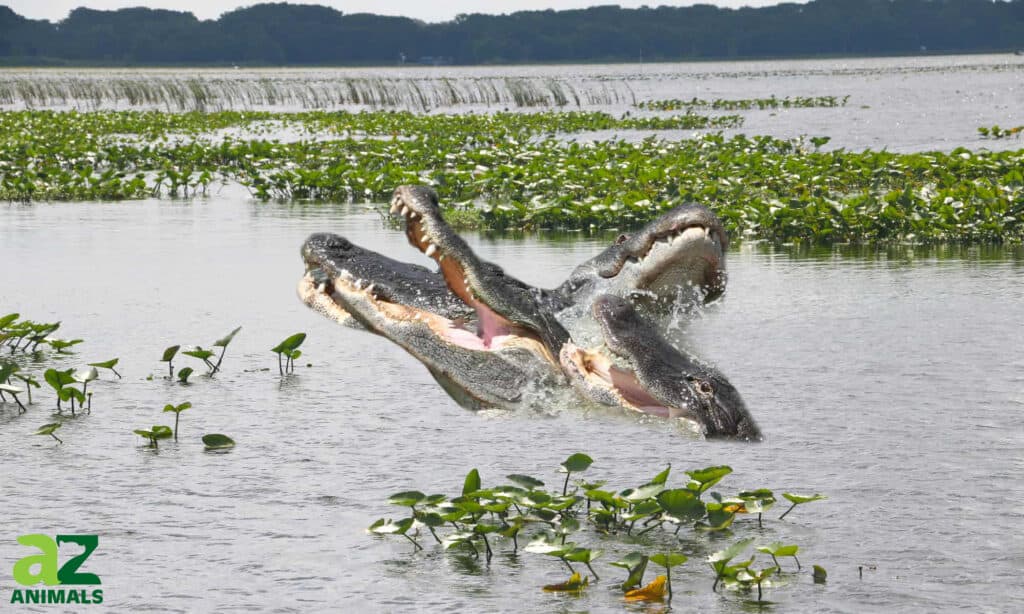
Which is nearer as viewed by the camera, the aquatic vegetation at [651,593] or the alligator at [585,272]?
the aquatic vegetation at [651,593]

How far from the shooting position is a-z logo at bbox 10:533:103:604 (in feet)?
13.6

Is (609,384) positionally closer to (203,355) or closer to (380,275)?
(380,275)

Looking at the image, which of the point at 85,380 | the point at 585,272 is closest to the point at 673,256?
the point at 585,272

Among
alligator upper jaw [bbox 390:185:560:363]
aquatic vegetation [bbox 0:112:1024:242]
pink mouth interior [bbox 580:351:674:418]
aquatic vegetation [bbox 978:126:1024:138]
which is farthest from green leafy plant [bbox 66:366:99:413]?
aquatic vegetation [bbox 978:126:1024:138]

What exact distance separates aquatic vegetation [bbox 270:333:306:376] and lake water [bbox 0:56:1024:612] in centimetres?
10

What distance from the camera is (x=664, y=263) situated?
6.62 metres

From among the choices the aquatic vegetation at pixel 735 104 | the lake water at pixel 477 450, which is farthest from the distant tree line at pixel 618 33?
the lake water at pixel 477 450

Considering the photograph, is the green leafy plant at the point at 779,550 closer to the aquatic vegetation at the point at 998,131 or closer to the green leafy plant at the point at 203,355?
the green leafy plant at the point at 203,355

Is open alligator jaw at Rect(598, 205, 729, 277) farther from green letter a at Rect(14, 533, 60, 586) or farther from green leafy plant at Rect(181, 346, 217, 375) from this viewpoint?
green letter a at Rect(14, 533, 60, 586)

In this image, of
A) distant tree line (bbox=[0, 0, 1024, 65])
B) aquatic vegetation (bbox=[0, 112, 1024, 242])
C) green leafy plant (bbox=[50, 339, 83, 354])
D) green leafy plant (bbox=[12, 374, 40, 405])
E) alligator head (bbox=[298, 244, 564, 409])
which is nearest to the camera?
alligator head (bbox=[298, 244, 564, 409])

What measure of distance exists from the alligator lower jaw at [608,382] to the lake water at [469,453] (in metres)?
0.22

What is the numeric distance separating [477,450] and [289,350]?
1.97 meters

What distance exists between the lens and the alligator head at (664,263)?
634 centimetres

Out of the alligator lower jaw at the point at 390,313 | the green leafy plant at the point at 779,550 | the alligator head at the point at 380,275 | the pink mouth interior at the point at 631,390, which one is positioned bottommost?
the green leafy plant at the point at 779,550
